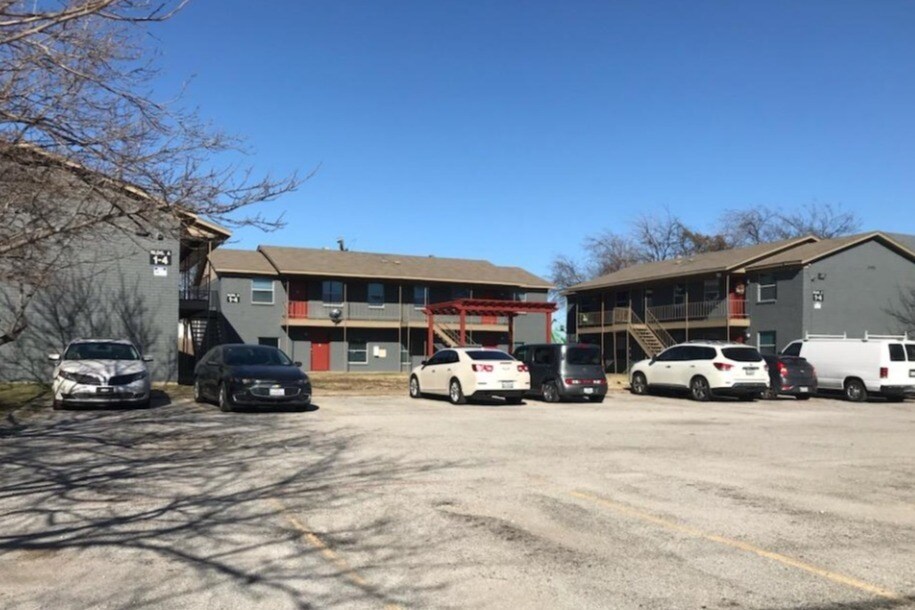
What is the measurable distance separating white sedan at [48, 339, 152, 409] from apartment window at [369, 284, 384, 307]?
24.7m

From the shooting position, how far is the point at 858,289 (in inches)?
1455

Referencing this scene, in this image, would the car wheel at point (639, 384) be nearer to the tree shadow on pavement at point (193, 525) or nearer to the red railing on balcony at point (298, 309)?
the tree shadow on pavement at point (193, 525)

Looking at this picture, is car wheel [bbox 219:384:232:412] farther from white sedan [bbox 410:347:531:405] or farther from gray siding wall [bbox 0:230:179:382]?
gray siding wall [bbox 0:230:179:382]

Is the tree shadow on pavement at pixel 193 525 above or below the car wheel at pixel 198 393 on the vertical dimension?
below

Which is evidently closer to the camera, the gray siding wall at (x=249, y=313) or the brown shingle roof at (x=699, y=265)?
the brown shingle roof at (x=699, y=265)

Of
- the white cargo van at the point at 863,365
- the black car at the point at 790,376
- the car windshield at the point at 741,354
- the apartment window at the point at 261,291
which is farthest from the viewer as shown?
the apartment window at the point at 261,291

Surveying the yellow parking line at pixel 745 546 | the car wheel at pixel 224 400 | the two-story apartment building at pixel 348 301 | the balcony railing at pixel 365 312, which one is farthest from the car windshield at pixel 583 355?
the balcony railing at pixel 365 312

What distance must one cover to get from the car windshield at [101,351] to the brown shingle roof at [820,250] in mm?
28211

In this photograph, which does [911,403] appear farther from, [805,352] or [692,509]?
[692,509]

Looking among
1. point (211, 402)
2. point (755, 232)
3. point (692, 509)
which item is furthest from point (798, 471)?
point (755, 232)

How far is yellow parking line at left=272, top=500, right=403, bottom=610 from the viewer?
520cm

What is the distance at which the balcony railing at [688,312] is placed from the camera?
125 ft

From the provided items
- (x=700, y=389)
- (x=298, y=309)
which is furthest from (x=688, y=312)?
(x=298, y=309)

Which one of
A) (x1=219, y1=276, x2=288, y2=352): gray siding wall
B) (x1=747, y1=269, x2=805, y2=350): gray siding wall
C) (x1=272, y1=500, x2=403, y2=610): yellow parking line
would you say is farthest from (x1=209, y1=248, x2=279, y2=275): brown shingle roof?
(x1=272, y1=500, x2=403, y2=610): yellow parking line
